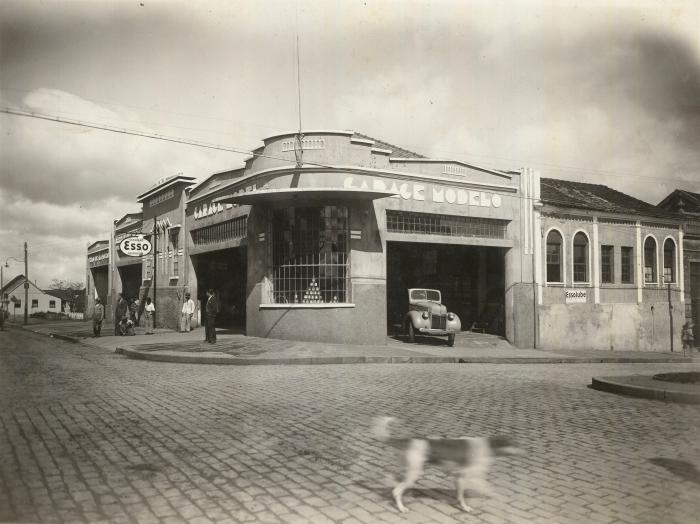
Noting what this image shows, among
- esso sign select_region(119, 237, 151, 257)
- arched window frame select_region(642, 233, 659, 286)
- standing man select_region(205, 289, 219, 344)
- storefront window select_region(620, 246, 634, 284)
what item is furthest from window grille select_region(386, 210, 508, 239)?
esso sign select_region(119, 237, 151, 257)

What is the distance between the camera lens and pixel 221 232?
22.5 meters

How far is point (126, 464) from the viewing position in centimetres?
509

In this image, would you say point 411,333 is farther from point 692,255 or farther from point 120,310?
point 692,255

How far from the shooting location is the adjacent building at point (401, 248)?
18047 mm

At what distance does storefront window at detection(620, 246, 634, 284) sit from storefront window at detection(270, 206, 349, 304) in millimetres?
13154

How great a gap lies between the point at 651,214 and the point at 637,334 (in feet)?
17.6

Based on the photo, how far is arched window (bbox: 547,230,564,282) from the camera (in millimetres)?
22109

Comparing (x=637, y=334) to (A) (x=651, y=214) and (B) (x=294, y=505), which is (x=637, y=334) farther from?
(B) (x=294, y=505)

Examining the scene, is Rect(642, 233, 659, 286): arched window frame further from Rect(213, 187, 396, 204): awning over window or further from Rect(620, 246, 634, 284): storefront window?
Rect(213, 187, 396, 204): awning over window

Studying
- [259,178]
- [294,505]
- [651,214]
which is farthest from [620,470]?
→ [651,214]

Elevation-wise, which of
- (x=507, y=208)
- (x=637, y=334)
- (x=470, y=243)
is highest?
(x=507, y=208)

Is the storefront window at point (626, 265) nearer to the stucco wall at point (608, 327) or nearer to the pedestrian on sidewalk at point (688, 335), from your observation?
the stucco wall at point (608, 327)

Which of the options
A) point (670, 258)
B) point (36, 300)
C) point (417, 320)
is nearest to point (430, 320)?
point (417, 320)

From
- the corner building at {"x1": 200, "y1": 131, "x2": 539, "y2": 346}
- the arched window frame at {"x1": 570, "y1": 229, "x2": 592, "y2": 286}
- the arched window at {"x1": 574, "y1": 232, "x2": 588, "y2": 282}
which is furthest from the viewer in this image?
the arched window at {"x1": 574, "y1": 232, "x2": 588, "y2": 282}
